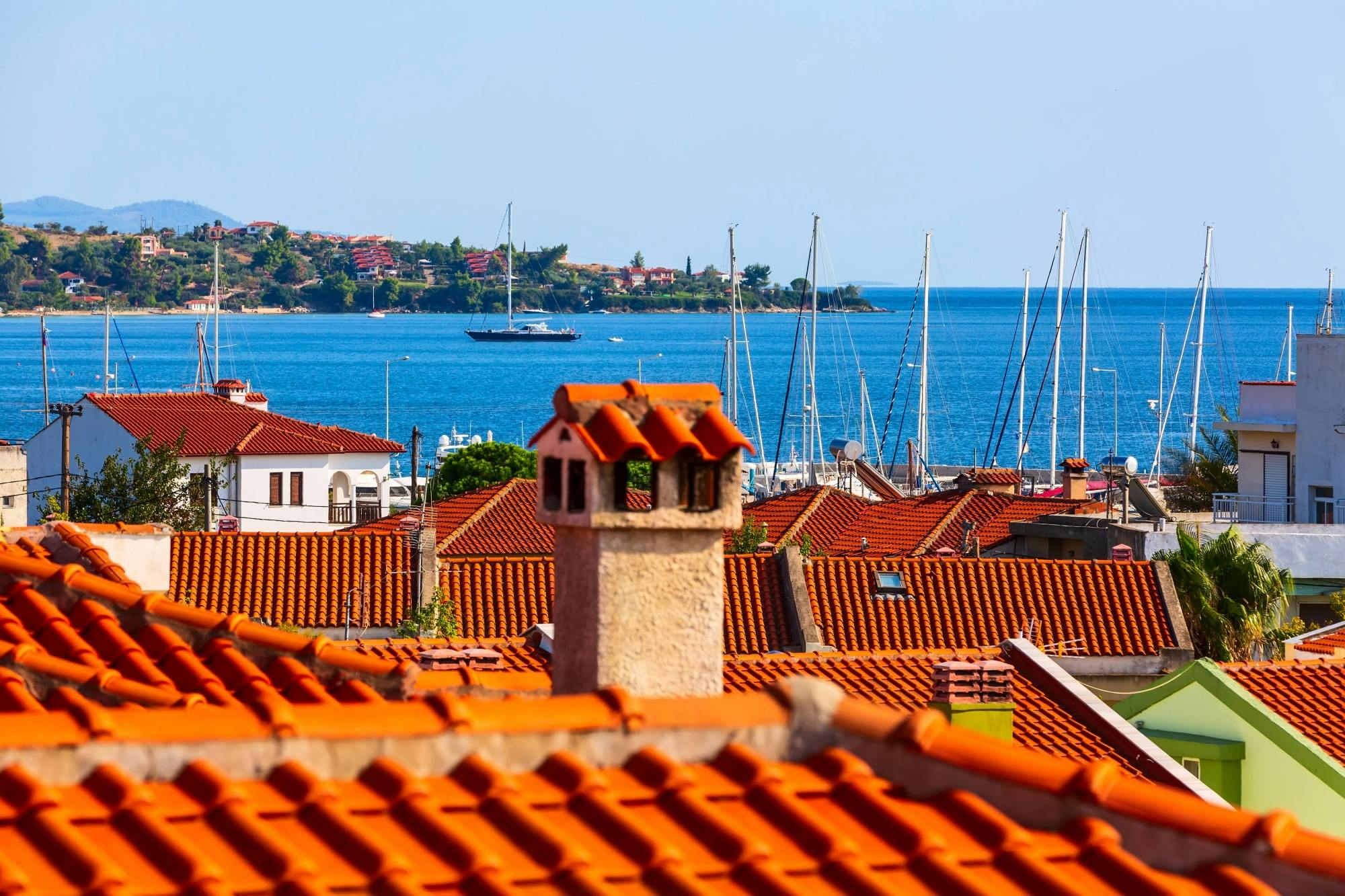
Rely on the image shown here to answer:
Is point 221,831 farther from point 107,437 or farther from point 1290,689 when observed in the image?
point 107,437

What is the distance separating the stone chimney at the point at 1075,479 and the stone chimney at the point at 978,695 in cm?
3615

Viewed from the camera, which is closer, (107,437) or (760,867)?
(760,867)

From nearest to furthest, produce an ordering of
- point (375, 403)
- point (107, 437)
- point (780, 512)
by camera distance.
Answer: point (780, 512), point (107, 437), point (375, 403)

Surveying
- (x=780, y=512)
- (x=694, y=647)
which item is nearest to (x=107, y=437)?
(x=780, y=512)

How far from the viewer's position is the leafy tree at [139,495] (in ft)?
189

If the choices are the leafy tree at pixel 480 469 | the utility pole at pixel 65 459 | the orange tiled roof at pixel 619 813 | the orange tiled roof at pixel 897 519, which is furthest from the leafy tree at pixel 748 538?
the orange tiled roof at pixel 619 813

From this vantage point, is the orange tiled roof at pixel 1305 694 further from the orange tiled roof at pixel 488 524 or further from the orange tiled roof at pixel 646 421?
the orange tiled roof at pixel 488 524

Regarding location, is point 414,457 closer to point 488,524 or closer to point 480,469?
point 480,469

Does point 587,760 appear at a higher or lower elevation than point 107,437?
higher

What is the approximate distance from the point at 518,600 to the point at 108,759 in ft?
95.8

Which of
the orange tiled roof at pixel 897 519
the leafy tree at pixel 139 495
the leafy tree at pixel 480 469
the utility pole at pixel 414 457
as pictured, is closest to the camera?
the orange tiled roof at pixel 897 519

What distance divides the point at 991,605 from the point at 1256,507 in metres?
23.6

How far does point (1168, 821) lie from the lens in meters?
5.09

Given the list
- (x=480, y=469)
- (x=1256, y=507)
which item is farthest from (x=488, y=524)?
(x=480, y=469)
